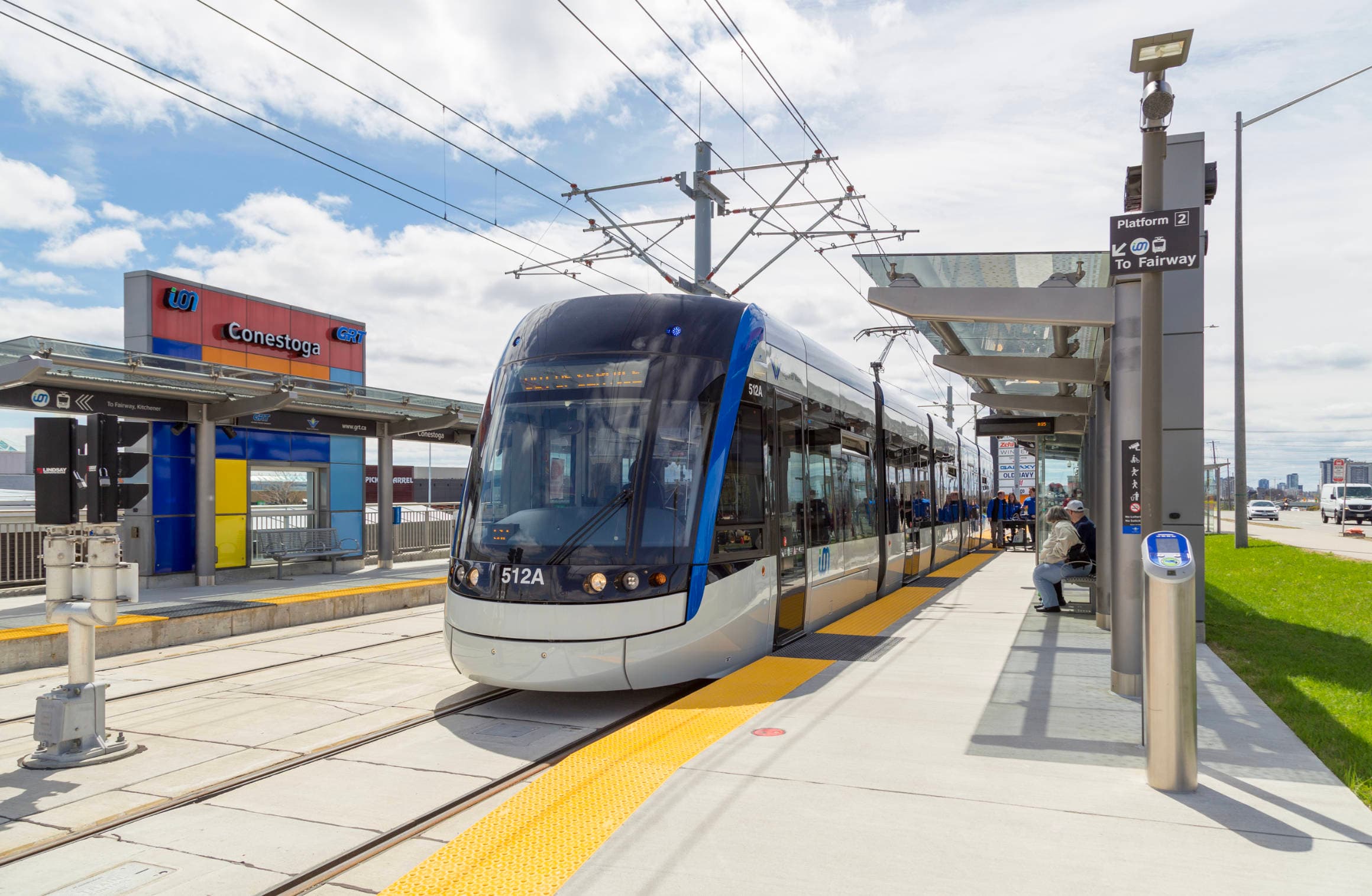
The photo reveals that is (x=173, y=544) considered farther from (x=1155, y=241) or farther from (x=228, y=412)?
(x=1155, y=241)

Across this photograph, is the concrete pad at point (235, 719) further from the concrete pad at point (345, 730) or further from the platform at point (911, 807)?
the platform at point (911, 807)

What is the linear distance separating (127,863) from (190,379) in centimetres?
1127

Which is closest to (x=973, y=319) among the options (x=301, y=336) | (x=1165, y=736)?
(x=1165, y=736)

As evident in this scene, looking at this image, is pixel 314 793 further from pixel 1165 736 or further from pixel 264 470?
pixel 264 470

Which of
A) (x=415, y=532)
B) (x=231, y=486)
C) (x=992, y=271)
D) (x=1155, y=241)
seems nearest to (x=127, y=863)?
(x=1155, y=241)

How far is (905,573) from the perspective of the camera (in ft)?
52.1

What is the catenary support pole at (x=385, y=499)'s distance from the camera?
20266 mm

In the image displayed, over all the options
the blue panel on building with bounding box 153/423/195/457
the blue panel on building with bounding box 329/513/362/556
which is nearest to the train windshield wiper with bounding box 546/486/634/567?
the blue panel on building with bounding box 153/423/195/457

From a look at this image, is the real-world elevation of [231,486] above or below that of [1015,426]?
below

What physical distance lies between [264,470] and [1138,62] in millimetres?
17793

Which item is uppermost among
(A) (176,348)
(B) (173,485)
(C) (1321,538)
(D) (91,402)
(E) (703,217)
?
(E) (703,217)

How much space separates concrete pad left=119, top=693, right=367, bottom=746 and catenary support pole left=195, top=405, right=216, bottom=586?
927 centimetres

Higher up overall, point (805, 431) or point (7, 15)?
point (7, 15)

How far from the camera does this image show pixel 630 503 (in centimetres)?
725
